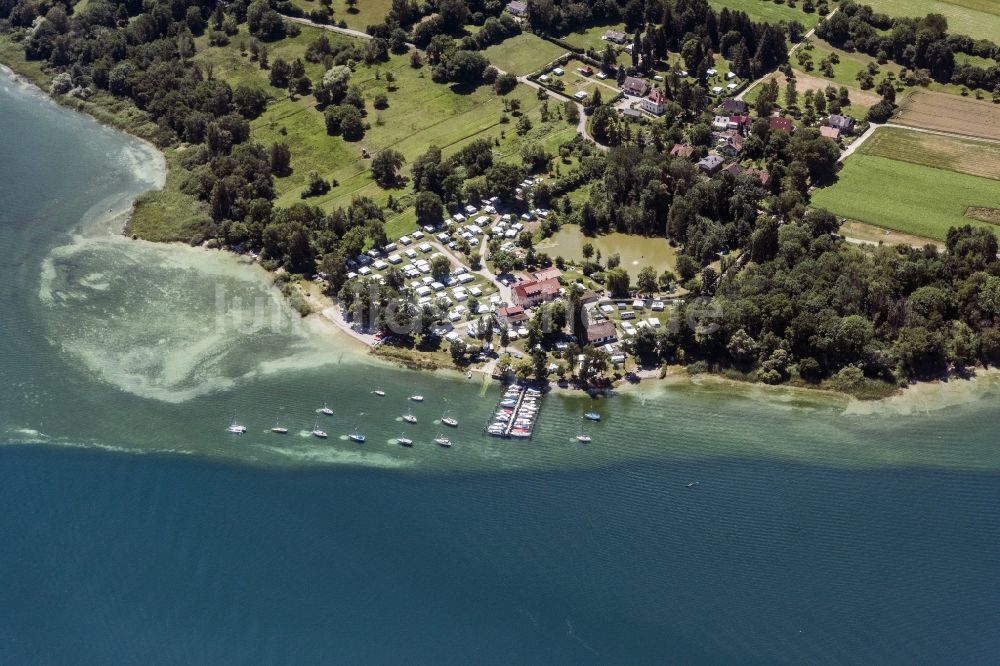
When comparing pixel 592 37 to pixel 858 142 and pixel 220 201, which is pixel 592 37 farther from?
pixel 220 201

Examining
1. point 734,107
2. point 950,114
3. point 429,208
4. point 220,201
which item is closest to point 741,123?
point 734,107

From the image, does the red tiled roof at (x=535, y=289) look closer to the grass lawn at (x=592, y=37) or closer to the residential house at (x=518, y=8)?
the grass lawn at (x=592, y=37)

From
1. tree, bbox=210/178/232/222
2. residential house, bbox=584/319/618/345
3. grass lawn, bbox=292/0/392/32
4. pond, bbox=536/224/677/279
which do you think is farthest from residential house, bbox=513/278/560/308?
grass lawn, bbox=292/0/392/32

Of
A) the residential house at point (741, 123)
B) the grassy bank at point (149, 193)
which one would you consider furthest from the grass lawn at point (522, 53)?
the grassy bank at point (149, 193)

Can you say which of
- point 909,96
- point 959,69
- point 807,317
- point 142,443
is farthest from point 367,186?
point 959,69

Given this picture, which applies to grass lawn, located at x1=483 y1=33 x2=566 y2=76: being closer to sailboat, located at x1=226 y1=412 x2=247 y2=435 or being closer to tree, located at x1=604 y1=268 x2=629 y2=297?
tree, located at x1=604 y1=268 x2=629 y2=297
